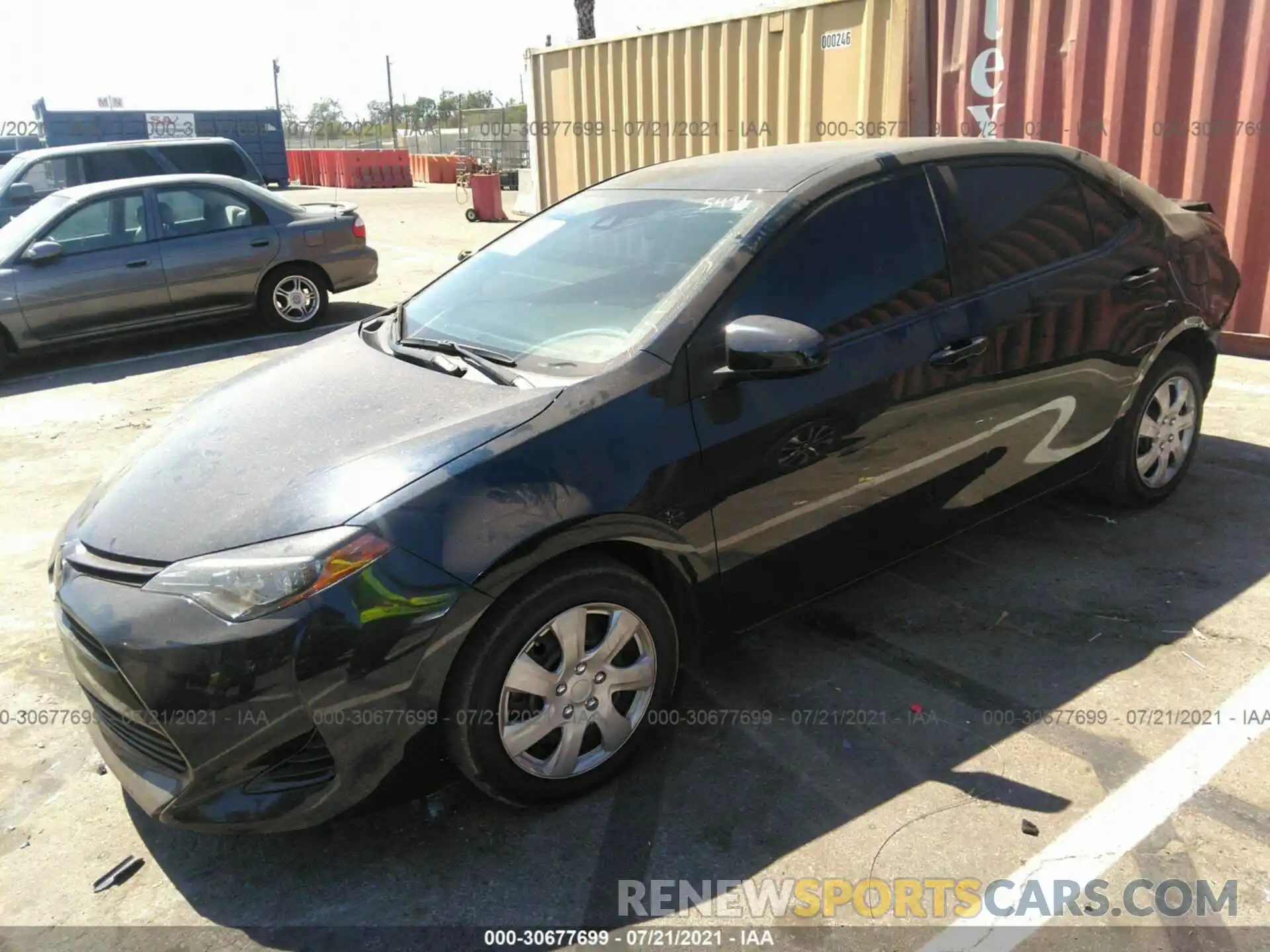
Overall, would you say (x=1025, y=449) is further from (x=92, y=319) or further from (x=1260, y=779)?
(x=92, y=319)

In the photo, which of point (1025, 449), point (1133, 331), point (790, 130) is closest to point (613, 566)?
point (1025, 449)

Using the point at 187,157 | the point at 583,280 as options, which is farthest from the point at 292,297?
the point at 583,280

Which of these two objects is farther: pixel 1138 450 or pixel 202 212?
pixel 202 212

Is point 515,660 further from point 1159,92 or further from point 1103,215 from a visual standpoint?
point 1159,92

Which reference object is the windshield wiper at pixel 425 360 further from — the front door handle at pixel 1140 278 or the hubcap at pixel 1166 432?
the hubcap at pixel 1166 432

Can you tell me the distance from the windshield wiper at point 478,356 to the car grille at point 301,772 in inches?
43.9

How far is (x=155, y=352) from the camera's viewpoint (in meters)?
9.05

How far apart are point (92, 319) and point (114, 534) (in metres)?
6.70

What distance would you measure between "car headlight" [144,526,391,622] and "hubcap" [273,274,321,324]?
755cm

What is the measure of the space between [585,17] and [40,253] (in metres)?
17.4

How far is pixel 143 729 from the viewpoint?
247 cm

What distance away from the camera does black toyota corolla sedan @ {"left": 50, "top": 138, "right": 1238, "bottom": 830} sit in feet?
7.77

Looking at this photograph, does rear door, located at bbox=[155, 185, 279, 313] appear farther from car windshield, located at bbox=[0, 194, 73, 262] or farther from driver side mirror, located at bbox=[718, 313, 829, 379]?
driver side mirror, located at bbox=[718, 313, 829, 379]

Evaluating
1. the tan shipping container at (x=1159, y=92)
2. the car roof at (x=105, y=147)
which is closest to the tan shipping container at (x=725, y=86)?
the tan shipping container at (x=1159, y=92)
